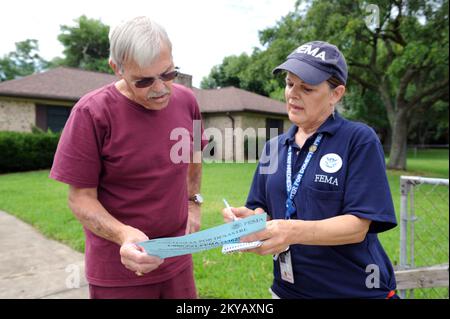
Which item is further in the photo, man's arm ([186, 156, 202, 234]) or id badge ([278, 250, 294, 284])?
man's arm ([186, 156, 202, 234])

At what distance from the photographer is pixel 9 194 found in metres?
7.68

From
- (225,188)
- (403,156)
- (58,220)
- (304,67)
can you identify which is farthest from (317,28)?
(304,67)

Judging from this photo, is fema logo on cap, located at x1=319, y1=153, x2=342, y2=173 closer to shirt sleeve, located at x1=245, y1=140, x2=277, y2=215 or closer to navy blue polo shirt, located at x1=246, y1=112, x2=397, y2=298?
navy blue polo shirt, located at x1=246, y1=112, x2=397, y2=298

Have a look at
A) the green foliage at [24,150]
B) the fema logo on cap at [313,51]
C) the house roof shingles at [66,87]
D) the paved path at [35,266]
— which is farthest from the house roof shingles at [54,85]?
the fema logo on cap at [313,51]

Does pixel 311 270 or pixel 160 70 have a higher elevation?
pixel 160 70

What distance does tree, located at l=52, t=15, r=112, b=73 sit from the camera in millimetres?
27984

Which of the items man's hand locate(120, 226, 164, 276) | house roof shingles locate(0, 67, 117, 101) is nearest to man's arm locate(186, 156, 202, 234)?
man's hand locate(120, 226, 164, 276)

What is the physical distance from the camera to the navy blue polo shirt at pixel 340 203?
1302 mm

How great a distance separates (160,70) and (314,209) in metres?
0.77

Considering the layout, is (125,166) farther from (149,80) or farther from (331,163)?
(331,163)

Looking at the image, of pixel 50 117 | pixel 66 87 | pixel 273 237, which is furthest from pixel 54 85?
pixel 273 237

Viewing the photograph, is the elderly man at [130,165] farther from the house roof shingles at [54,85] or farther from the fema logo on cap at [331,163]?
the house roof shingles at [54,85]

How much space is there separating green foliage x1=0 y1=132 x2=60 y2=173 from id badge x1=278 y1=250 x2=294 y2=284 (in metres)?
11.5
